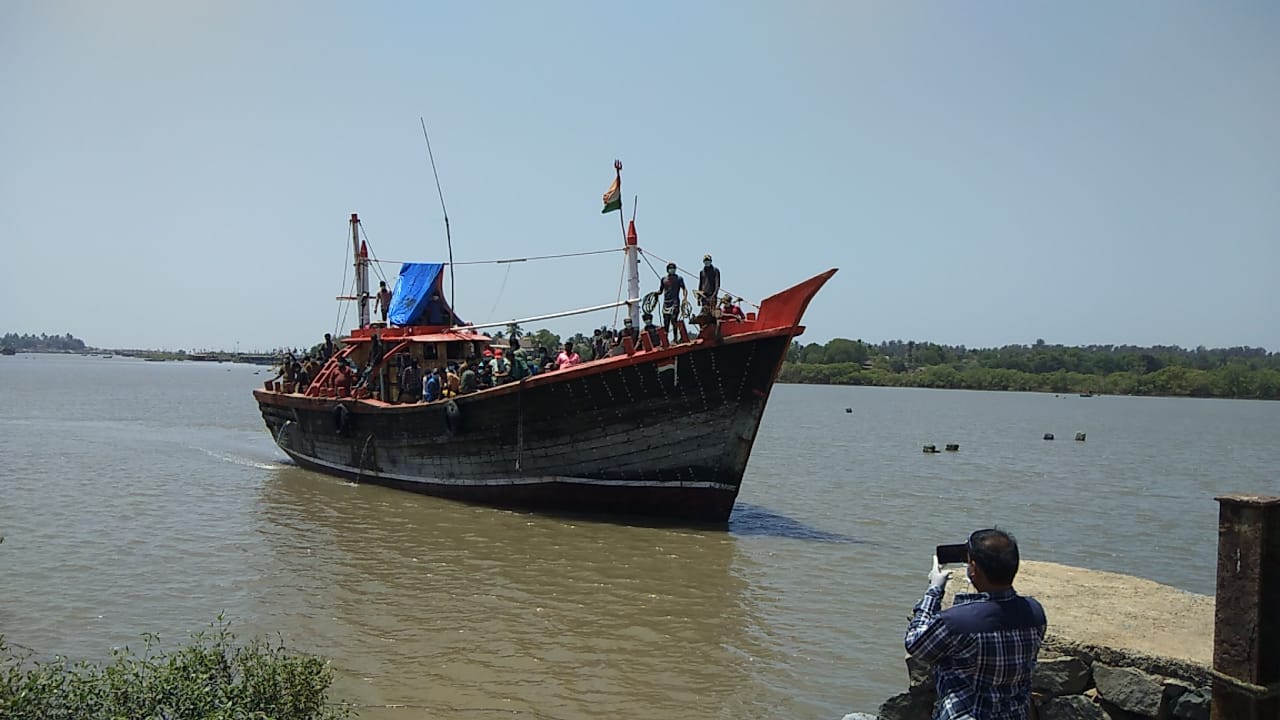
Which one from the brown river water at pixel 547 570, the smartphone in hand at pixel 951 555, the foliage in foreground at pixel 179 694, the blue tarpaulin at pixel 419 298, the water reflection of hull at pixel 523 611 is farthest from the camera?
the blue tarpaulin at pixel 419 298

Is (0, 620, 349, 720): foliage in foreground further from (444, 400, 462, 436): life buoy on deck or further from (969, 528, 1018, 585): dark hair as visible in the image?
(444, 400, 462, 436): life buoy on deck

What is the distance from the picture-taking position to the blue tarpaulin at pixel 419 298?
64.6 feet

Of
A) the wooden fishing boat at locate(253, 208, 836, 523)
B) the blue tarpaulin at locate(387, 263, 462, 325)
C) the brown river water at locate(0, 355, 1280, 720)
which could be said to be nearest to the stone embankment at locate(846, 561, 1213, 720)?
the brown river water at locate(0, 355, 1280, 720)

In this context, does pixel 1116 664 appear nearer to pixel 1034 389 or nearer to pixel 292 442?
pixel 292 442

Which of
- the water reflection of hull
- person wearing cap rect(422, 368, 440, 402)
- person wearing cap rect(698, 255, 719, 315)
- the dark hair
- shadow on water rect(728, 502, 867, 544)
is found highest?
person wearing cap rect(698, 255, 719, 315)

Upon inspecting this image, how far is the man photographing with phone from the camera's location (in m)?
3.31

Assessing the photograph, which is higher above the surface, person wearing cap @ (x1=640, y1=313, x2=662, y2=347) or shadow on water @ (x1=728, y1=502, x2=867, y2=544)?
person wearing cap @ (x1=640, y1=313, x2=662, y2=347)

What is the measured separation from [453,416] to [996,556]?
42.2ft

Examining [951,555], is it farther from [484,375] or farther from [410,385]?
[410,385]

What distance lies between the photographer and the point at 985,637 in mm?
3309

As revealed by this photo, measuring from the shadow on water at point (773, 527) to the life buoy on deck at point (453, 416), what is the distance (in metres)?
4.71

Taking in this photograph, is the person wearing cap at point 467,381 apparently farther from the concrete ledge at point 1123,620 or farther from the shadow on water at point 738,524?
the concrete ledge at point 1123,620

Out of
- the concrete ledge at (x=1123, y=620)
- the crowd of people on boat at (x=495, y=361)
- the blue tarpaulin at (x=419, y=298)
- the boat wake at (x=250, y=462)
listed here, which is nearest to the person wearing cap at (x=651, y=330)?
the crowd of people on boat at (x=495, y=361)

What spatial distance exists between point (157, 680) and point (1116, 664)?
4.83 meters
